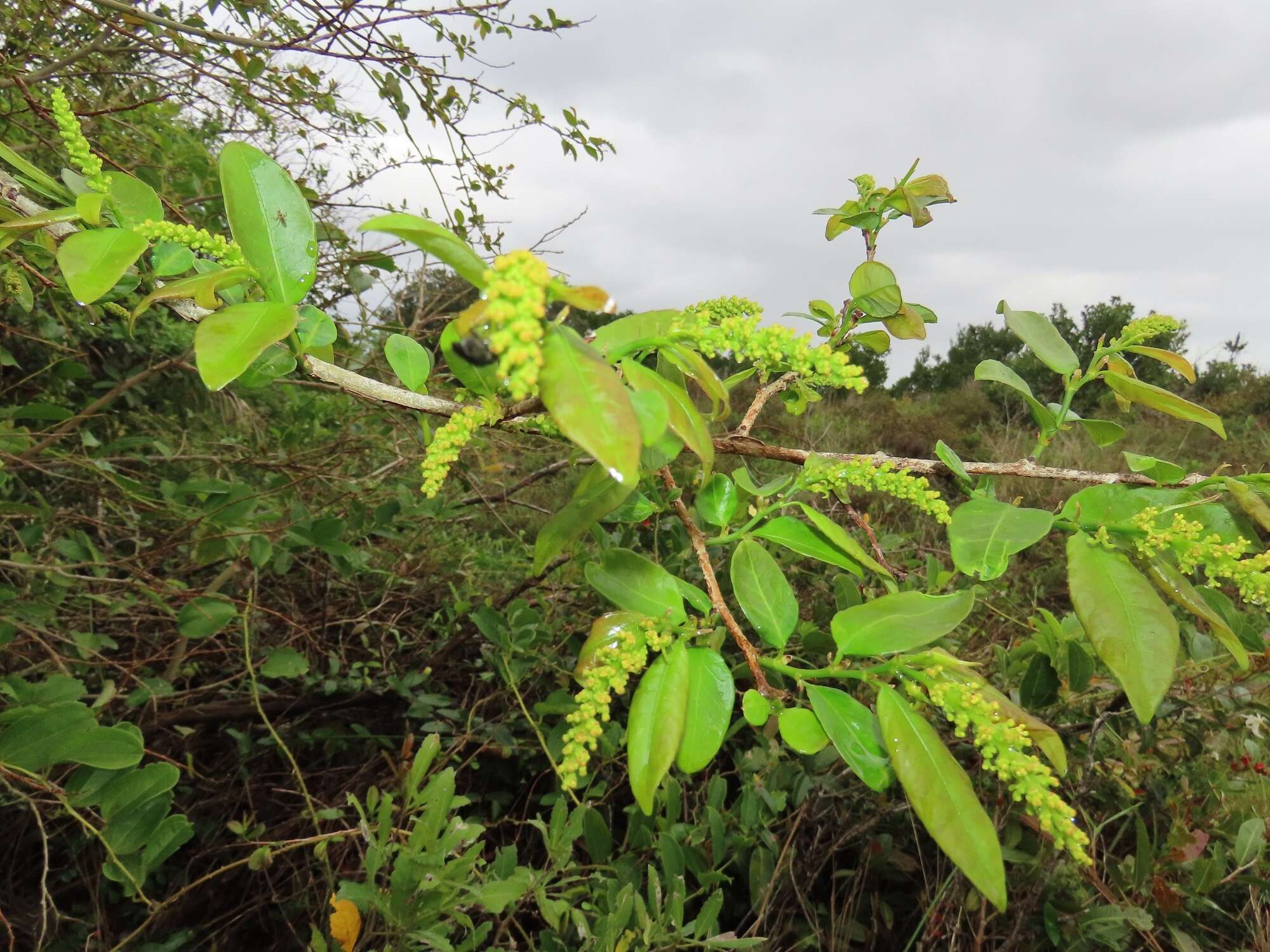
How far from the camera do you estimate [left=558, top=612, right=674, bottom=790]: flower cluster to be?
595mm

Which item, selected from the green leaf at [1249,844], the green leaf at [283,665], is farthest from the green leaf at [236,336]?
the green leaf at [1249,844]

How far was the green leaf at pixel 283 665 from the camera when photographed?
1.47 meters

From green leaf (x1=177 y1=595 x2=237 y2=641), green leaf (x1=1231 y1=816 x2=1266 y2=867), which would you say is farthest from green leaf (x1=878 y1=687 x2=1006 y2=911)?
green leaf (x1=1231 y1=816 x2=1266 y2=867)

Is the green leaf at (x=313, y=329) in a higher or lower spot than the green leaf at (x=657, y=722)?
higher

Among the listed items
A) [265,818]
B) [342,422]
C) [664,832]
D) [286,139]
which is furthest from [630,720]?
[286,139]

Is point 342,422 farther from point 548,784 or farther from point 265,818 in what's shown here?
point 548,784

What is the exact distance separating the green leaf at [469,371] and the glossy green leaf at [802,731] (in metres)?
0.42

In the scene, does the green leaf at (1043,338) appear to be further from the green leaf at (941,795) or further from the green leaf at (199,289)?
the green leaf at (199,289)

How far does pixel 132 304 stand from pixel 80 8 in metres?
0.64

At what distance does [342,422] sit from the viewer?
261 cm

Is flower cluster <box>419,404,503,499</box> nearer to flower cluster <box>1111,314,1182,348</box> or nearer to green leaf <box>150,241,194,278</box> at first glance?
green leaf <box>150,241,194,278</box>

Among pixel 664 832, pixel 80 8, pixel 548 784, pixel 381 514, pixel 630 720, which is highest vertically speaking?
pixel 80 8

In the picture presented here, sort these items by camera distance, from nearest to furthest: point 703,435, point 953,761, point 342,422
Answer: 1. point 703,435
2. point 953,761
3. point 342,422

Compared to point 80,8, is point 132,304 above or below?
below
